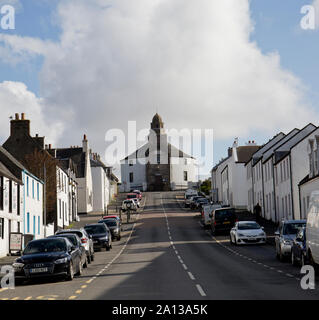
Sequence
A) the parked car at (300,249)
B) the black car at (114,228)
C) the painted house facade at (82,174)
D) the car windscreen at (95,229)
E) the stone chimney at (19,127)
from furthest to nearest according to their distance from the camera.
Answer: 1. the painted house facade at (82,174)
2. the stone chimney at (19,127)
3. the black car at (114,228)
4. the car windscreen at (95,229)
5. the parked car at (300,249)

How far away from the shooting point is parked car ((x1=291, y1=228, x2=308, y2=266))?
20272 mm

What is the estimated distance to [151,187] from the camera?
138m

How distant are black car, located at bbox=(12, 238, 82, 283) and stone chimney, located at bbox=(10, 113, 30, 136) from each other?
39.1m

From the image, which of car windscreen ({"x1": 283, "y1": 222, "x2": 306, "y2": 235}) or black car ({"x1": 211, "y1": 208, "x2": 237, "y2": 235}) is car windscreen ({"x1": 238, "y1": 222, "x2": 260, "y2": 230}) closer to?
black car ({"x1": 211, "y1": 208, "x2": 237, "y2": 235})

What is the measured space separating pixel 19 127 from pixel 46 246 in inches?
1543

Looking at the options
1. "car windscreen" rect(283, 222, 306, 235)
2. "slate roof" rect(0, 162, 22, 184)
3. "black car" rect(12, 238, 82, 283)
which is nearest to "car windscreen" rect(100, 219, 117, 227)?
"slate roof" rect(0, 162, 22, 184)

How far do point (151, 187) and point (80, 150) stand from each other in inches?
2179

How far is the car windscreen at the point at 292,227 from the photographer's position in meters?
25.9

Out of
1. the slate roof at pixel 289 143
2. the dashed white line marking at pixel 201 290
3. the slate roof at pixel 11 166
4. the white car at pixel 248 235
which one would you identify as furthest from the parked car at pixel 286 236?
the slate roof at pixel 289 143

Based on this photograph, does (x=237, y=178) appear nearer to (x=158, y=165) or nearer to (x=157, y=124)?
(x=158, y=165)

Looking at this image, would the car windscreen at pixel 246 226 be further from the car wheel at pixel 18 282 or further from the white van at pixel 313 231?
the car wheel at pixel 18 282

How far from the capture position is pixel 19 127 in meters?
58.2

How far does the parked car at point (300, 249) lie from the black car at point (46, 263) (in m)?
8.05
